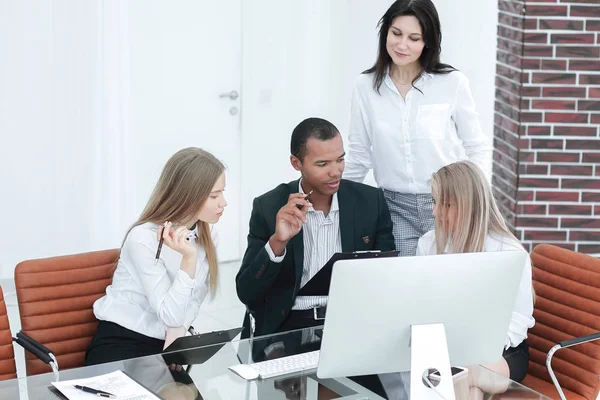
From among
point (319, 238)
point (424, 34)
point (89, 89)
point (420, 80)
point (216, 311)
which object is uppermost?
point (424, 34)

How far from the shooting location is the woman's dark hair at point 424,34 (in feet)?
11.7

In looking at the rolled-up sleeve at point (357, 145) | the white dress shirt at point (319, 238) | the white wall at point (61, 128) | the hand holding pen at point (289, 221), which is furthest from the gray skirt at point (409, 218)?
the white wall at point (61, 128)

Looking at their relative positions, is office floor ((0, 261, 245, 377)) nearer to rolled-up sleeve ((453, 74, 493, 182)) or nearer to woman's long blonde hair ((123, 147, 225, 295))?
woman's long blonde hair ((123, 147, 225, 295))

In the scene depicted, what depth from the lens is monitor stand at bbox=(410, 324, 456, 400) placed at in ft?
7.54

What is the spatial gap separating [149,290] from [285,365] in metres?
0.63

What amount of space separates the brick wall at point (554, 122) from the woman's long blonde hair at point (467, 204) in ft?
5.48

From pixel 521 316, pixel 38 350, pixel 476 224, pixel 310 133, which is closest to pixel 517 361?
pixel 521 316

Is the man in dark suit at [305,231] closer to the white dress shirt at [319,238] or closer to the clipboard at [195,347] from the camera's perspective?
the white dress shirt at [319,238]

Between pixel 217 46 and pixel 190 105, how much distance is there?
1.37 ft

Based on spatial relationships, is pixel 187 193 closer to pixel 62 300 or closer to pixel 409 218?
pixel 62 300

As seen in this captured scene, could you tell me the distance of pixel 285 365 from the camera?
2729 mm

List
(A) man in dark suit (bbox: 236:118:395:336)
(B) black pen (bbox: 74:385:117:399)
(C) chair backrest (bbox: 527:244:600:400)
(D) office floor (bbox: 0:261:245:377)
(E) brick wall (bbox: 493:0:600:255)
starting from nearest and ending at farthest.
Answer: (B) black pen (bbox: 74:385:117:399) → (C) chair backrest (bbox: 527:244:600:400) → (A) man in dark suit (bbox: 236:118:395:336) → (E) brick wall (bbox: 493:0:600:255) → (D) office floor (bbox: 0:261:245:377)

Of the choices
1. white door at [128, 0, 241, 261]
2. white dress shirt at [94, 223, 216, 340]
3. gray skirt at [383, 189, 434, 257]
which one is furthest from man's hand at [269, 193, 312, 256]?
white door at [128, 0, 241, 261]

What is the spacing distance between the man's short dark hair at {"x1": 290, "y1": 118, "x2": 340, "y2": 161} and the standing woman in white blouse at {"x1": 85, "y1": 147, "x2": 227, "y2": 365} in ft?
1.02
